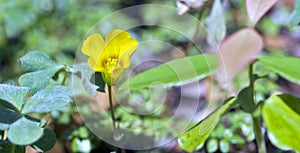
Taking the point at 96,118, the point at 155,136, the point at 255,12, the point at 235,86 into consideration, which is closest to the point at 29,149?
the point at 96,118

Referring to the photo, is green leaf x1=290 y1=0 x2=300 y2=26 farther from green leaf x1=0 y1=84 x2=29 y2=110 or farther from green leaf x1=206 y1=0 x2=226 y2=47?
green leaf x1=0 y1=84 x2=29 y2=110

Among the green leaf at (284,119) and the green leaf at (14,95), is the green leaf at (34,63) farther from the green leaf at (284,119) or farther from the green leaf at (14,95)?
the green leaf at (284,119)

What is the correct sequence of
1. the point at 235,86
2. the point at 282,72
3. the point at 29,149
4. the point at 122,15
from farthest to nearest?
1. the point at 122,15
2. the point at 235,86
3. the point at 29,149
4. the point at 282,72

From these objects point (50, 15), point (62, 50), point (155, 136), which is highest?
point (50, 15)

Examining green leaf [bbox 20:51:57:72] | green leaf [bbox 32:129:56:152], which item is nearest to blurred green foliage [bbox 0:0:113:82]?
green leaf [bbox 20:51:57:72]

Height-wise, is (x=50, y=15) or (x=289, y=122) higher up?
(x=50, y=15)

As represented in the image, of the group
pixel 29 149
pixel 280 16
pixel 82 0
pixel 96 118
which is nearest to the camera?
pixel 29 149

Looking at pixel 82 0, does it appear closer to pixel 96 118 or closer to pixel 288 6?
pixel 288 6

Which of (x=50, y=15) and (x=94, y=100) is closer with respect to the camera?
(x=94, y=100)
